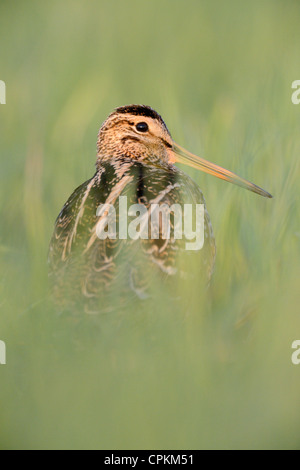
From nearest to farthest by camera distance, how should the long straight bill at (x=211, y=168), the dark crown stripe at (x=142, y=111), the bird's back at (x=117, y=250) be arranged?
1. the bird's back at (x=117, y=250)
2. the long straight bill at (x=211, y=168)
3. the dark crown stripe at (x=142, y=111)

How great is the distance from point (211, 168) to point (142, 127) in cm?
36

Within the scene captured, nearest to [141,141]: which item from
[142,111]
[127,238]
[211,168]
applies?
[142,111]

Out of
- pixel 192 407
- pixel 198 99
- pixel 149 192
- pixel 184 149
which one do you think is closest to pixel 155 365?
pixel 192 407

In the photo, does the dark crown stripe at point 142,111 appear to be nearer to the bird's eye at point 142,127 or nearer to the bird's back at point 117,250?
the bird's eye at point 142,127

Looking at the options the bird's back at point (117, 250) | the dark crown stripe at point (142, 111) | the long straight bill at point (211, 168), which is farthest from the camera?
the dark crown stripe at point (142, 111)

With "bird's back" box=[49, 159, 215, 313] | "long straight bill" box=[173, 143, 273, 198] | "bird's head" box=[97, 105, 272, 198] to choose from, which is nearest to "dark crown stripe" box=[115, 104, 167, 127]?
"bird's head" box=[97, 105, 272, 198]

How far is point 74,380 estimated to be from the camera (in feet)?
5.11

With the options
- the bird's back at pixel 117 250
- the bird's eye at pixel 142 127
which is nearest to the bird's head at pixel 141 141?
the bird's eye at pixel 142 127

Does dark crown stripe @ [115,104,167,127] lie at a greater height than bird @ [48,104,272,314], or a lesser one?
greater

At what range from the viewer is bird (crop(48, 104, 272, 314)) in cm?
193

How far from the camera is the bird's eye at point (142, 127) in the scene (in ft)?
8.70

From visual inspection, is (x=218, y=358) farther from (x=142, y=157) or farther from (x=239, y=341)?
(x=142, y=157)

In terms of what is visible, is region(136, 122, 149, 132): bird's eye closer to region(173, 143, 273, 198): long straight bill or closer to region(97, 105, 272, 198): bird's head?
region(97, 105, 272, 198): bird's head

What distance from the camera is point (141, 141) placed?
8.85 ft
